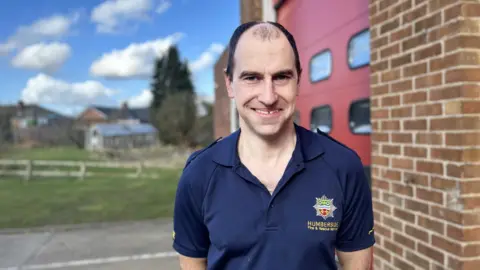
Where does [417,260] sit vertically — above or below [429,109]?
below

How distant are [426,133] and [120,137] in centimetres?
4624

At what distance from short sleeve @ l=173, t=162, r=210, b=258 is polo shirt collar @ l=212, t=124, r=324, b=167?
0.11 m

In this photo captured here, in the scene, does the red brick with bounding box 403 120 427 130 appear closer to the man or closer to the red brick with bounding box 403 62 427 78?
the red brick with bounding box 403 62 427 78

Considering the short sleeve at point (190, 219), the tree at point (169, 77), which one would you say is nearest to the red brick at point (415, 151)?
the short sleeve at point (190, 219)

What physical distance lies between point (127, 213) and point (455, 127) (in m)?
7.72

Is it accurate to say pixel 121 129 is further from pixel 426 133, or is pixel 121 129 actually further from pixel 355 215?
pixel 355 215

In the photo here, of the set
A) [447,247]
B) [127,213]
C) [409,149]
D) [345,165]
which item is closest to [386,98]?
[409,149]

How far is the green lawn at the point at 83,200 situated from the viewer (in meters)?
8.12

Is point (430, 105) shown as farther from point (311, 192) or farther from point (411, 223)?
point (311, 192)

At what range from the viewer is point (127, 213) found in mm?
8633

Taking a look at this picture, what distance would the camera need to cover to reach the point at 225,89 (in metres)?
6.18

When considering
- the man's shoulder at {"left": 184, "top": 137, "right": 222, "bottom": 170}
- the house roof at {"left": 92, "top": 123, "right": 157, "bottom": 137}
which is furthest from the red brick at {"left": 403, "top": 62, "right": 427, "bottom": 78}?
the house roof at {"left": 92, "top": 123, "right": 157, "bottom": 137}

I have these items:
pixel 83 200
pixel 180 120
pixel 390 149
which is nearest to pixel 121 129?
pixel 180 120

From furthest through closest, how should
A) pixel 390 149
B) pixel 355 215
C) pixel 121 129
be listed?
pixel 121 129
pixel 390 149
pixel 355 215
